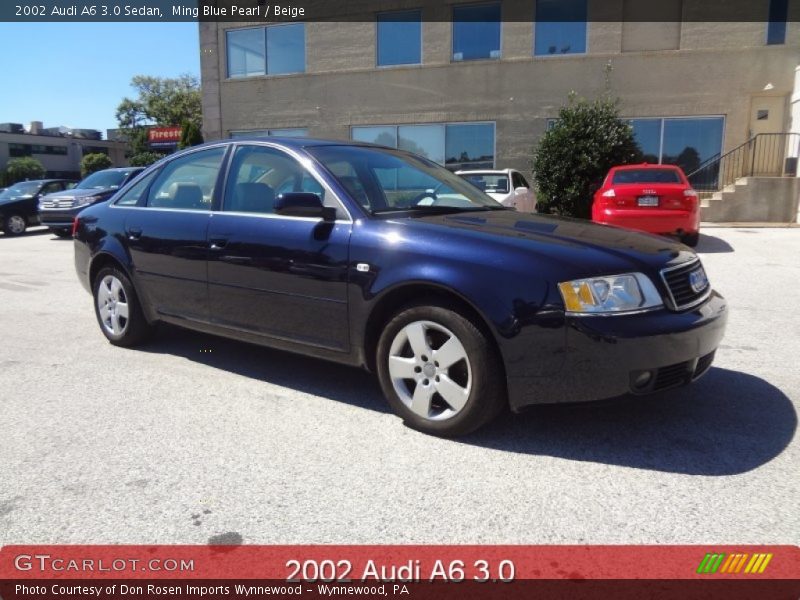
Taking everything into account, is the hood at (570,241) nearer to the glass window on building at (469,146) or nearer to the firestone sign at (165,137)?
the glass window on building at (469,146)

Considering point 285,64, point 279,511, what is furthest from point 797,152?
point 279,511

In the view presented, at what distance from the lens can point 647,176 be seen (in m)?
11.3

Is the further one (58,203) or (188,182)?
(58,203)

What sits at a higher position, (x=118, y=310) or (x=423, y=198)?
(x=423, y=198)

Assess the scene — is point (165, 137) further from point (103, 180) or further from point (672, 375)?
point (672, 375)

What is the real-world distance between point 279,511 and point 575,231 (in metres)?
2.14

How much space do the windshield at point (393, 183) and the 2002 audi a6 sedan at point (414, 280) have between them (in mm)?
15

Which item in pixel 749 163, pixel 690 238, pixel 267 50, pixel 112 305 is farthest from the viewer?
pixel 267 50

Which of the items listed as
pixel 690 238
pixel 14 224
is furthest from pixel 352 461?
pixel 14 224

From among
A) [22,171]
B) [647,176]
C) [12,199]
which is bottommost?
[12,199]

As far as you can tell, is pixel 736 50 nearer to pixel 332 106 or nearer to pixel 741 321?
pixel 332 106

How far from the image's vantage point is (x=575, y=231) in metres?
3.57

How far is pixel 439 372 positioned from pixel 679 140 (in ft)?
52.3

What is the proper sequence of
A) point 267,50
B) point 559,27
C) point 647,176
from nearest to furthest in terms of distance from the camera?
point 647,176, point 559,27, point 267,50
